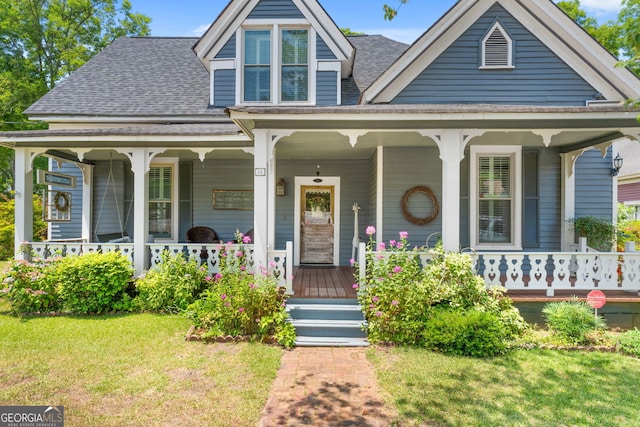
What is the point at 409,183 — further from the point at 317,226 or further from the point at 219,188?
the point at 219,188

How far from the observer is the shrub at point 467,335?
4.87 m

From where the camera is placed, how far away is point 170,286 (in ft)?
21.0

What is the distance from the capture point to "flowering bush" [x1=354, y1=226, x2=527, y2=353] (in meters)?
5.21

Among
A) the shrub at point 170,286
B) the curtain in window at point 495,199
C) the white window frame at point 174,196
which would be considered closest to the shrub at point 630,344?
the curtain in window at point 495,199

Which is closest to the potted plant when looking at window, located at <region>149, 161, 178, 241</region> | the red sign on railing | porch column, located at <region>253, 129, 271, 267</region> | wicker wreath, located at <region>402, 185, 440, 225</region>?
the red sign on railing

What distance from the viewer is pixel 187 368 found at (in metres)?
A: 4.39

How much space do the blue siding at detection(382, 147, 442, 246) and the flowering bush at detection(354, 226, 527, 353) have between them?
1795mm

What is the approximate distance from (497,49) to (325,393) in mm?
7400

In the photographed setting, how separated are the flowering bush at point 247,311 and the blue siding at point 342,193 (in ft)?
11.8

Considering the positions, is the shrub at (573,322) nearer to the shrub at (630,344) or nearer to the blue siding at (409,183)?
the shrub at (630,344)

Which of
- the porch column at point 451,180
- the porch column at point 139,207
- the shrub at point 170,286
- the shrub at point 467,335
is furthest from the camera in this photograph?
the porch column at point 139,207

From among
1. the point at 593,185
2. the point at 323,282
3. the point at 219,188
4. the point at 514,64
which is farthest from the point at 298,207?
the point at 593,185

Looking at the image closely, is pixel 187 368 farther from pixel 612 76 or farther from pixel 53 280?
pixel 612 76

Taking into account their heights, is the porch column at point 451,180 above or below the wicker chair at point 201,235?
above
